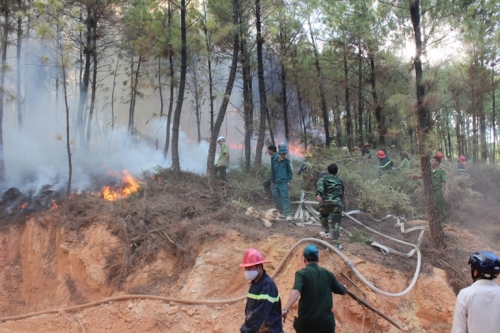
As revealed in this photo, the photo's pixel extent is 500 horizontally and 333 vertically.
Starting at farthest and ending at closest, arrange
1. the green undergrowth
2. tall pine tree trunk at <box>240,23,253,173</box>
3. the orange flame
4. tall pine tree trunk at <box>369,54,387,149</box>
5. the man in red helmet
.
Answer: tall pine tree trunk at <box>369,54,387,149</box> → tall pine tree trunk at <box>240,23,253,173</box> → the orange flame → the green undergrowth → the man in red helmet

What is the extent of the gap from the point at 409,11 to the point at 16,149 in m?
14.4

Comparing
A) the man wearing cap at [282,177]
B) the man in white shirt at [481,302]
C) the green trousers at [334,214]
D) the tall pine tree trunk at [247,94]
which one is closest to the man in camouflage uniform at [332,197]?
the green trousers at [334,214]

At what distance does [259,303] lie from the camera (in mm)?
3422

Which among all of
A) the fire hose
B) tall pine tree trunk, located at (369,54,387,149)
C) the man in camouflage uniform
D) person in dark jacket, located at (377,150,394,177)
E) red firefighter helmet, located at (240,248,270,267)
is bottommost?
the fire hose

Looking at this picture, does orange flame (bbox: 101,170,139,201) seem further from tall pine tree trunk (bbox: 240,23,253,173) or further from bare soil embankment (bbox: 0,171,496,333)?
tall pine tree trunk (bbox: 240,23,253,173)

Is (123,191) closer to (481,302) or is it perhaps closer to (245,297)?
(245,297)

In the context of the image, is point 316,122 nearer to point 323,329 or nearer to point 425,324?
point 425,324

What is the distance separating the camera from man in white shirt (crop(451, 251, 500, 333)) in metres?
2.64

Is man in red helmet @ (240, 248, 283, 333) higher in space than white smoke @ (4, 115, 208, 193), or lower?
lower

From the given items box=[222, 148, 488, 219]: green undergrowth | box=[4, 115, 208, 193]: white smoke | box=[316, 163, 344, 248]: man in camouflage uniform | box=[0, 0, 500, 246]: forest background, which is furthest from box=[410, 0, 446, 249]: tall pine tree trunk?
box=[4, 115, 208, 193]: white smoke

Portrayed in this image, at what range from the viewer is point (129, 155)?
14.7 m

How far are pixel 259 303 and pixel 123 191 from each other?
307 inches

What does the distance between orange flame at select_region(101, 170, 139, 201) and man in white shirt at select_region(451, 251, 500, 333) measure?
877 centimetres

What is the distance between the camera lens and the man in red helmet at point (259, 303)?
11.1ft
